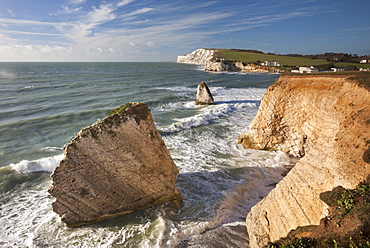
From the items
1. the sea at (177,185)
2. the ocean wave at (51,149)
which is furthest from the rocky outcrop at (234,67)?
the ocean wave at (51,149)

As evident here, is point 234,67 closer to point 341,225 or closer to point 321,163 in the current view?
point 321,163

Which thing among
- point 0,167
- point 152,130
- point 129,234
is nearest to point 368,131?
point 152,130

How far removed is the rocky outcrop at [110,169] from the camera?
7855mm

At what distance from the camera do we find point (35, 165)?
13.0 m

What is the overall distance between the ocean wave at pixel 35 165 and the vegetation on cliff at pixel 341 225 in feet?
42.7

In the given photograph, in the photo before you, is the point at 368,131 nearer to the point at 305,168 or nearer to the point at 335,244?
the point at 305,168

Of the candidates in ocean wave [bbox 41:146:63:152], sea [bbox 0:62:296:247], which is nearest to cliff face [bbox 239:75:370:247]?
sea [bbox 0:62:296:247]

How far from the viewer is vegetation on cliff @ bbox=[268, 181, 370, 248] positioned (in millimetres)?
4469

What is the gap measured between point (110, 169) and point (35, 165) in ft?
25.9

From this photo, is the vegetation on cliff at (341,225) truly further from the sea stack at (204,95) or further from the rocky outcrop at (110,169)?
the sea stack at (204,95)

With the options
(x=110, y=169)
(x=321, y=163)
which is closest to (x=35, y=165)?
(x=110, y=169)

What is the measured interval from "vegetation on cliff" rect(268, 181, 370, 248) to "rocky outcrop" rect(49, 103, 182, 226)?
17.1ft

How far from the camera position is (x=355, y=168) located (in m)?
6.02

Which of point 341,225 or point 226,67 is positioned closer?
point 341,225
